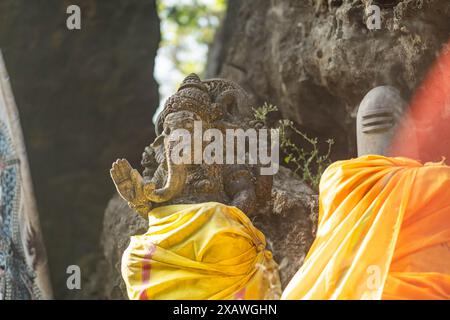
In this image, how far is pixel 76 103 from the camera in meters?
8.47

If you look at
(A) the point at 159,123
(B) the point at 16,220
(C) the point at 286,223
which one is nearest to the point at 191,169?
(A) the point at 159,123

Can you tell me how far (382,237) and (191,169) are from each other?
128 cm

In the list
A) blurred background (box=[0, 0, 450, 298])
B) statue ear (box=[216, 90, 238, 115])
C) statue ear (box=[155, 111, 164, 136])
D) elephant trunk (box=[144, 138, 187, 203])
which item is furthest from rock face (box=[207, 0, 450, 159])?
elephant trunk (box=[144, 138, 187, 203])

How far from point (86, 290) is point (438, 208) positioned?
146 inches

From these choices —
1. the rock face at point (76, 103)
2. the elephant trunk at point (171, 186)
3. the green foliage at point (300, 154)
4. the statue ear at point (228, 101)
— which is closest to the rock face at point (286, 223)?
the green foliage at point (300, 154)

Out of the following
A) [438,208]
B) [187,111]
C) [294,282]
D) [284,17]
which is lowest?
[294,282]

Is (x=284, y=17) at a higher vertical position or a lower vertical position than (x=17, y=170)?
higher

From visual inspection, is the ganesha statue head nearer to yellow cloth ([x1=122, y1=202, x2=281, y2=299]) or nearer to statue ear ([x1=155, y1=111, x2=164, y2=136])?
statue ear ([x1=155, y1=111, x2=164, y2=136])

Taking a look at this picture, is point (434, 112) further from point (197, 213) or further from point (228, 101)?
point (197, 213)

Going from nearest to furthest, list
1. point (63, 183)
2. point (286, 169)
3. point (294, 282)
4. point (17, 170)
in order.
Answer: point (294, 282), point (286, 169), point (17, 170), point (63, 183)
